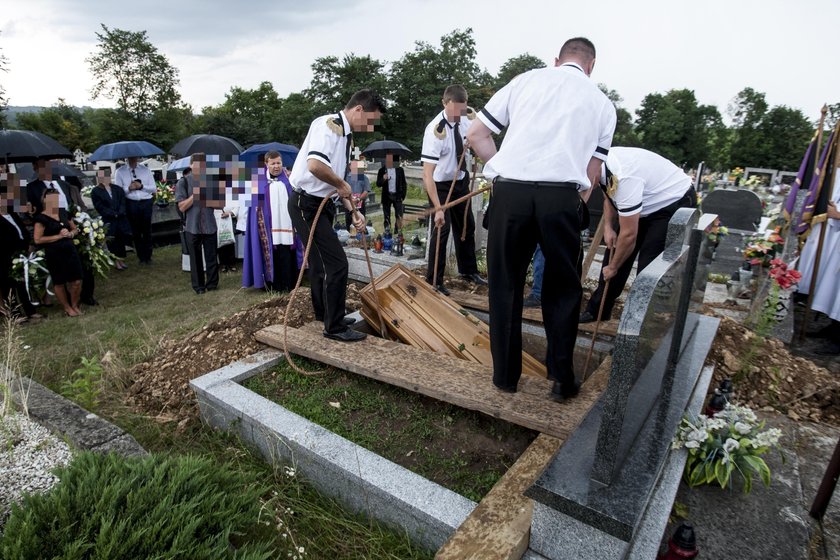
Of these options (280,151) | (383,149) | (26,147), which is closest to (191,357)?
(26,147)

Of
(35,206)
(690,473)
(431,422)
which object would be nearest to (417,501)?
(431,422)

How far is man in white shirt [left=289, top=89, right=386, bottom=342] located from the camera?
343cm

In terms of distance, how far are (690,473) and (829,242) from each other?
3.84 metres

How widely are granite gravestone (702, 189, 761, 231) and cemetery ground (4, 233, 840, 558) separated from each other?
17.3ft

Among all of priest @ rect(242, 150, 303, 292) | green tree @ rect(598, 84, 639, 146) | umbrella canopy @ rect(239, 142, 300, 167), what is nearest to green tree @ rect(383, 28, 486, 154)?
green tree @ rect(598, 84, 639, 146)

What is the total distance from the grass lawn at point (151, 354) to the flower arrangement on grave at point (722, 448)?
1499 millimetres

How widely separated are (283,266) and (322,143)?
3642mm

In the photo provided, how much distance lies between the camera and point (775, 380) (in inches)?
134

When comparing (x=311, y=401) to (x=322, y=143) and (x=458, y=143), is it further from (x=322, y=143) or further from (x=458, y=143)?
(x=458, y=143)

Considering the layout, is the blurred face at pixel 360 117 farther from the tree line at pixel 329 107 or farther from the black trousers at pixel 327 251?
the tree line at pixel 329 107

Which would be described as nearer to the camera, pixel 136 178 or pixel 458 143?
pixel 458 143

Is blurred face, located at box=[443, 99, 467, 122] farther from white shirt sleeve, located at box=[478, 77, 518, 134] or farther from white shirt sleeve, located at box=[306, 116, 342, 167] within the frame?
white shirt sleeve, located at box=[478, 77, 518, 134]

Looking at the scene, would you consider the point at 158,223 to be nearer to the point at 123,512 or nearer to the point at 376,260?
the point at 376,260

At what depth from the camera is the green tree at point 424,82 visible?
132 ft
